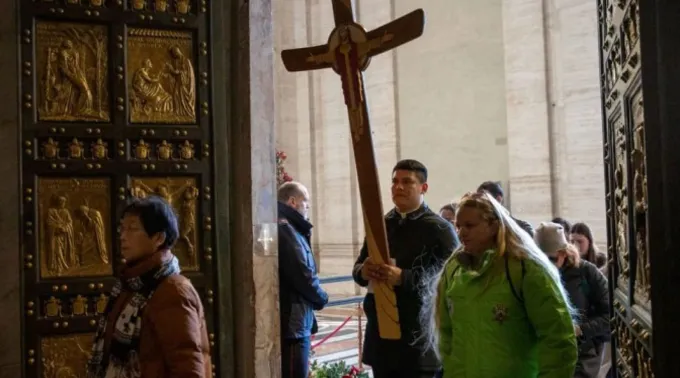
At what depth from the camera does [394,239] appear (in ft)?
14.1

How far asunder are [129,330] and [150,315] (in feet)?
0.39

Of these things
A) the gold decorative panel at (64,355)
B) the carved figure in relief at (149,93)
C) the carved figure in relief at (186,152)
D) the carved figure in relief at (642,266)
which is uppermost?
the carved figure in relief at (149,93)

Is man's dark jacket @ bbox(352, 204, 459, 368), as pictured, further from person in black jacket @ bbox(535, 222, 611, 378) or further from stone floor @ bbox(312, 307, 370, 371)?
stone floor @ bbox(312, 307, 370, 371)

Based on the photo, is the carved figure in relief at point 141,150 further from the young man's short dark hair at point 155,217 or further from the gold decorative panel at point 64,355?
the young man's short dark hair at point 155,217

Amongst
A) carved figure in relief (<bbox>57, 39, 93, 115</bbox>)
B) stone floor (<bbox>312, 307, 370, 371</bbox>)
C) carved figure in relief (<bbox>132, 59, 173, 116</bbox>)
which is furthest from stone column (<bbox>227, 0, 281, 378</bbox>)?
stone floor (<bbox>312, 307, 370, 371</bbox>)

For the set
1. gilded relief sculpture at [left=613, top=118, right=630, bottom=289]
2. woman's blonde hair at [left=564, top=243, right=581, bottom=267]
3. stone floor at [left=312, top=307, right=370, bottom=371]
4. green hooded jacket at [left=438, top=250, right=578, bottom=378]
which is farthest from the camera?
stone floor at [left=312, top=307, right=370, bottom=371]

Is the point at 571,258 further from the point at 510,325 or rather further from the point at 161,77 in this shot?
the point at 161,77

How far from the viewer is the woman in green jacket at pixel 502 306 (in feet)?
10.1

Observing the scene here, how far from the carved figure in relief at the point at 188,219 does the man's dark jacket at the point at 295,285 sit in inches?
32.3

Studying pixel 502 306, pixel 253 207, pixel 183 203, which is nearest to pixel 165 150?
pixel 183 203

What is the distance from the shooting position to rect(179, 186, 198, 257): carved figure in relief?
4598 millimetres

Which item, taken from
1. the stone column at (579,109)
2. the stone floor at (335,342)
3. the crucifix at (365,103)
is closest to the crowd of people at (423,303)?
the crucifix at (365,103)

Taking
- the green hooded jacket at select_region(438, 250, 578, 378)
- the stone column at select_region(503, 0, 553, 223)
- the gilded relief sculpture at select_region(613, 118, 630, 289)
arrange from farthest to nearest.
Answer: the stone column at select_region(503, 0, 553, 223), the gilded relief sculpture at select_region(613, 118, 630, 289), the green hooded jacket at select_region(438, 250, 578, 378)

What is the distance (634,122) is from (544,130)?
27.2 feet
